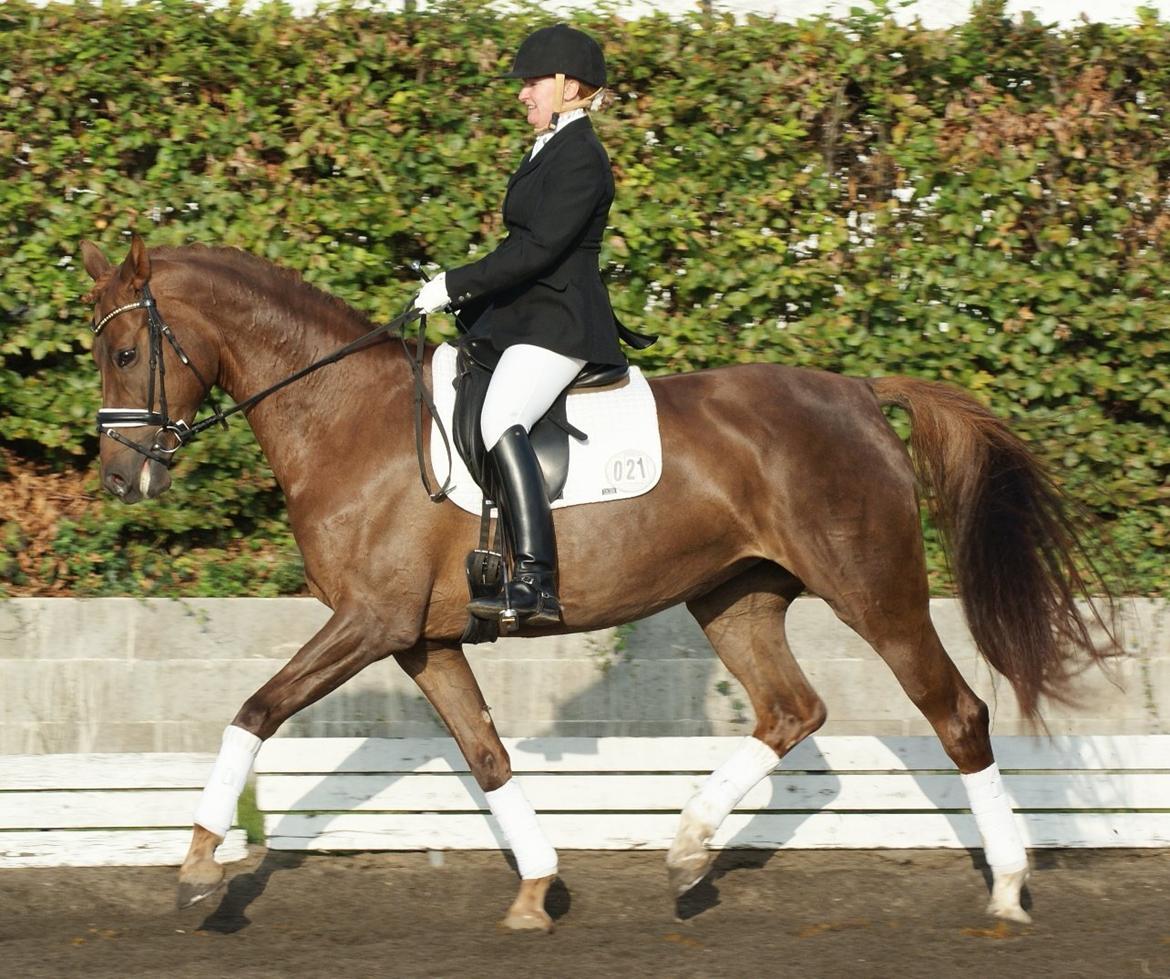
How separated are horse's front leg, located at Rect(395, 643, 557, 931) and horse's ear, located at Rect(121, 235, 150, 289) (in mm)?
1502

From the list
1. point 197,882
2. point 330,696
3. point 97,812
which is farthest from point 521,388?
point 330,696

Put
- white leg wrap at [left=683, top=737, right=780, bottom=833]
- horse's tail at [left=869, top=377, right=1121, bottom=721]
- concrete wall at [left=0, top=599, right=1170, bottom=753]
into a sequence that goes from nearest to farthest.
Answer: white leg wrap at [left=683, top=737, right=780, bottom=833] → horse's tail at [left=869, top=377, right=1121, bottom=721] → concrete wall at [left=0, top=599, right=1170, bottom=753]

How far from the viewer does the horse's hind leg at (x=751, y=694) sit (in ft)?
17.6

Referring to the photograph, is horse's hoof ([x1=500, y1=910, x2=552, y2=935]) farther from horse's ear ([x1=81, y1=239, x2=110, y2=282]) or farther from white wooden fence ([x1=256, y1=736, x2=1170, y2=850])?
horse's ear ([x1=81, y1=239, x2=110, y2=282])

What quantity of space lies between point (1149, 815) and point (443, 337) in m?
4.03

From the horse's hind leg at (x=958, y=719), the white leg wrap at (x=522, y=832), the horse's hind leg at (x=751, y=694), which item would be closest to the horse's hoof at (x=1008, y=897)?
the horse's hind leg at (x=958, y=719)

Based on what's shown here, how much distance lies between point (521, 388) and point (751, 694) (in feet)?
4.94

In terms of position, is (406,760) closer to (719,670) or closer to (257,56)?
(719,670)

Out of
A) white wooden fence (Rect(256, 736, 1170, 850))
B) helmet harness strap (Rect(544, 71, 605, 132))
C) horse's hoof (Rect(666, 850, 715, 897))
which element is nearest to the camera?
helmet harness strap (Rect(544, 71, 605, 132))

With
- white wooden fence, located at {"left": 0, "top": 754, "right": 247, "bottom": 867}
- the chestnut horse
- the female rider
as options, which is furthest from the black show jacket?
white wooden fence, located at {"left": 0, "top": 754, "right": 247, "bottom": 867}

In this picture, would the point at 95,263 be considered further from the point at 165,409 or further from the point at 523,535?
the point at 523,535

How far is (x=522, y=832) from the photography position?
5359 mm

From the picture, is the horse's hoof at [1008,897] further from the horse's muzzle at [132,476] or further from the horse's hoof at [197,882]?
the horse's muzzle at [132,476]

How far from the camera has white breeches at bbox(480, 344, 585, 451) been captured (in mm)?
5004
